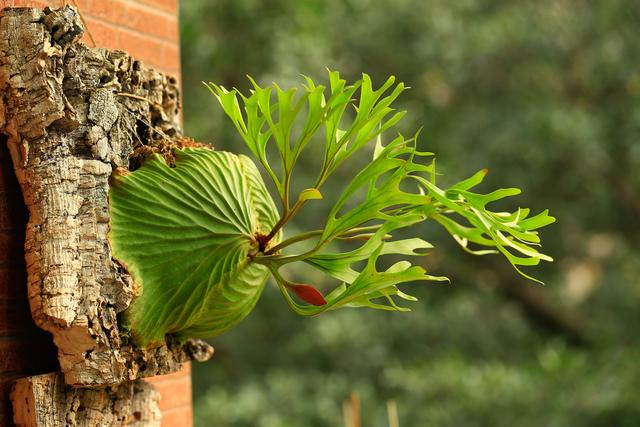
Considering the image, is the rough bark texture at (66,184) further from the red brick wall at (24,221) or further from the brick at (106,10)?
the brick at (106,10)

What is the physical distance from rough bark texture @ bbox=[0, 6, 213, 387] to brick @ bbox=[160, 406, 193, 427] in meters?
0.46

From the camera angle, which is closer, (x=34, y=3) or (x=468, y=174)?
(x=34, y=3)

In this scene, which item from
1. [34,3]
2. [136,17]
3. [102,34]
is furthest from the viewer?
A: [136,17]

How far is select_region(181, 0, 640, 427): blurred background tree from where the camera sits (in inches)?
182

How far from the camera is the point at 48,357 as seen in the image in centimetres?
138

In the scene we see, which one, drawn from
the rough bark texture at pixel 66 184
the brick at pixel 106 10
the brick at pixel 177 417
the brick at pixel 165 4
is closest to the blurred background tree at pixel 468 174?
the brick at pixel 165 4

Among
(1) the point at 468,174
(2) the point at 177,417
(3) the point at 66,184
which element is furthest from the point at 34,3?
(1) the point at 468,174

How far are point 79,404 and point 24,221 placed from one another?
294mm

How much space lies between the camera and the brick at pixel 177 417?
5.82ft

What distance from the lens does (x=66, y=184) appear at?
1292mm

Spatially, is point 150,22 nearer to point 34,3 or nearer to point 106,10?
point 106,10

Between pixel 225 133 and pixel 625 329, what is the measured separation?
8.92 feet

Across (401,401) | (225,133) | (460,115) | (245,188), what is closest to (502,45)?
(460,115)

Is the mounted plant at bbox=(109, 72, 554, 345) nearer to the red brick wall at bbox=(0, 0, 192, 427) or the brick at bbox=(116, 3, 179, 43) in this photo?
the red brick wall at bbox=(0, 0, 192, 427)
